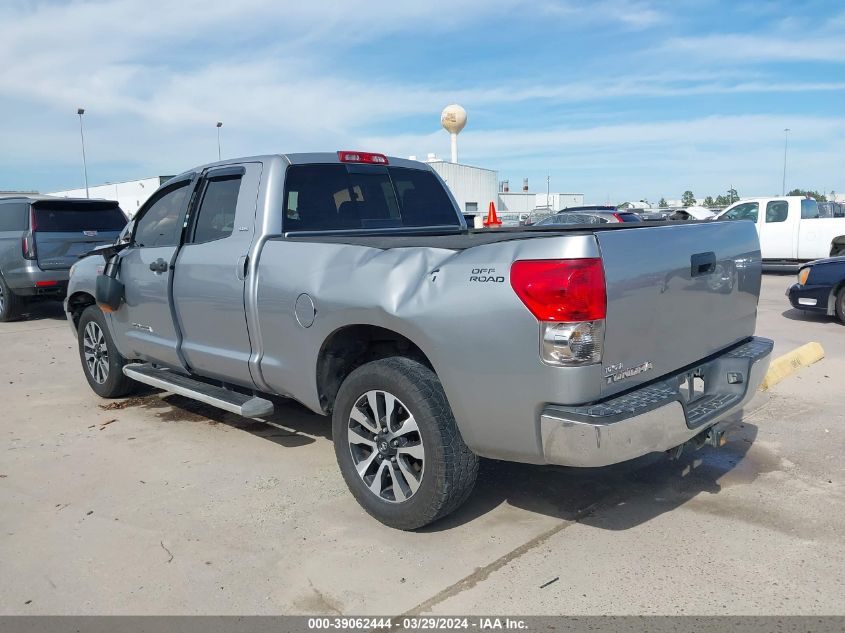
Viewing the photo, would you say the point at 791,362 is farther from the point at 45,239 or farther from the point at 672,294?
the point at 45,239

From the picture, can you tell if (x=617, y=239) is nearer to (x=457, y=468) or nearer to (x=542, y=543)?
(x=457, y=468)

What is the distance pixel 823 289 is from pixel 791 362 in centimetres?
327

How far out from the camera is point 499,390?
318 cm

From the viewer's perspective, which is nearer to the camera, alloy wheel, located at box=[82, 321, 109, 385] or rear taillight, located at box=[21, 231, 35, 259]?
alloy wheel, located at box=[82, 321, 109, 385]

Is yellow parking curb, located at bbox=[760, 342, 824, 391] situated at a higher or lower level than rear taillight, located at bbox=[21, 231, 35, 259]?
lower

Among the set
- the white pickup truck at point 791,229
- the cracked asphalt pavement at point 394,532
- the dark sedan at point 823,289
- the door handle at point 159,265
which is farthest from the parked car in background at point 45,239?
the white pickup truck at point 791,229

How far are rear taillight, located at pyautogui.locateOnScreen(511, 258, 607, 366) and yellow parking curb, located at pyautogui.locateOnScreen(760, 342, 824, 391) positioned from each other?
395 centimetres

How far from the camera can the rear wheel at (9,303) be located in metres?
11.4

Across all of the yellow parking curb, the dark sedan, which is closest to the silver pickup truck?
the yellow parking curb

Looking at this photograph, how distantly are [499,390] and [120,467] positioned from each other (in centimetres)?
295

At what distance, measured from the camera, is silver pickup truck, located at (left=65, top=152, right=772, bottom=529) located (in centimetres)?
305

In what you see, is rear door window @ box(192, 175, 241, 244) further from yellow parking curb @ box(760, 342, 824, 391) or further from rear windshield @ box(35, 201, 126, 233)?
rear windshield @ box(35, 201, 126, 233)

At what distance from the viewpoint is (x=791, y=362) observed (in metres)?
6.94

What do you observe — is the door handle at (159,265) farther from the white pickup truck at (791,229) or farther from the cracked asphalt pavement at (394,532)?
the white pickup truck at (791,229)
